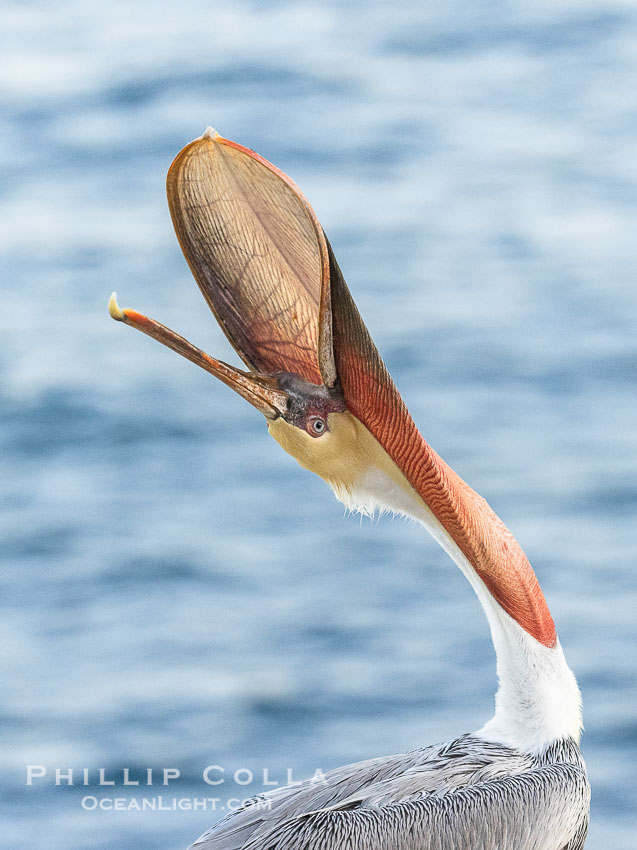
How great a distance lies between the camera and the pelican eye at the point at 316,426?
2809 mm

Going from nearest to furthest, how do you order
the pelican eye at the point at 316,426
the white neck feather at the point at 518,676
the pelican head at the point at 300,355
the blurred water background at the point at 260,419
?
1. the pelican head at the point at 300,355
2. the pelican eye at the point at 316,426
3. the white neck feather at the point at 518,676
4. the blurred water background at the point at 260,419

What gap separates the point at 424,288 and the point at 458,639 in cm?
219

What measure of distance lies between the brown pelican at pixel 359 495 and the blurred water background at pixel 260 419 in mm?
1372

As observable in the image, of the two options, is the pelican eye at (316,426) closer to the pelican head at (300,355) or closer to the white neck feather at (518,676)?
the pelican head at (300,355)

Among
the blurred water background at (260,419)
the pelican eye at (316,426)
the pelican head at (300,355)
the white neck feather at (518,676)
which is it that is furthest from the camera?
the blurred water background at (260,419)

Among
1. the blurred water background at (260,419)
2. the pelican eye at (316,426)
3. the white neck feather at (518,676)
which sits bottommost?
the white neck feather at (518,676)

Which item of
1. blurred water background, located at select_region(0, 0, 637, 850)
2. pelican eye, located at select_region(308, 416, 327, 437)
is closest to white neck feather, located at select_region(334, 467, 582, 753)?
pelican eye, located at select_region(308, 416, 327, 437)

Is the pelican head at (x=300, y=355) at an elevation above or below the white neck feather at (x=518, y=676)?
above

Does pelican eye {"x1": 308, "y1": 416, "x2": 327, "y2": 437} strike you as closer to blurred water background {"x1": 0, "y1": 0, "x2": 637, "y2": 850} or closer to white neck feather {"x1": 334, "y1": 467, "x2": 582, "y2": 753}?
white neck feather {"x1": 334, "y1": 467, "x2": 582, "y2": 753}

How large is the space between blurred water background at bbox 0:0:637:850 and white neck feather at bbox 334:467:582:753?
4.43ft

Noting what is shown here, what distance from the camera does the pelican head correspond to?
2.68 m

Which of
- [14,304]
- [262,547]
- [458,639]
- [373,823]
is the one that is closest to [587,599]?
[458,639]

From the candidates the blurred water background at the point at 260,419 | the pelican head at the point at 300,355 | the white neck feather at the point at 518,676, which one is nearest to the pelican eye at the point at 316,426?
the pelican head at the point at 300,355

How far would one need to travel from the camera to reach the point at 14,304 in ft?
22.7
